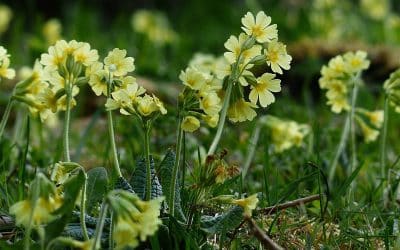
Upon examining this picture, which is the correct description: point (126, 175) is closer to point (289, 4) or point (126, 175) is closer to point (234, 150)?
point (234, 150)

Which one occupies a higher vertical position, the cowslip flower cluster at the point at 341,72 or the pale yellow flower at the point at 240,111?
the cowslip flower cluster at the point at 341,72

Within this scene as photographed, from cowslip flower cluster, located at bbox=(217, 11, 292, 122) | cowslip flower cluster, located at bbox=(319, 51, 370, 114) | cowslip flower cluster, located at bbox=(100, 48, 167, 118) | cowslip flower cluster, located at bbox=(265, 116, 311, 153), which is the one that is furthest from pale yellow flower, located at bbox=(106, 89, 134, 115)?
cowslip flower cluster, located at bbox=(265, 116, 311, 153)

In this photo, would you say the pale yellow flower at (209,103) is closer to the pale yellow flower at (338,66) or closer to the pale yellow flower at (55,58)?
the pale yellow flower at (55,58)

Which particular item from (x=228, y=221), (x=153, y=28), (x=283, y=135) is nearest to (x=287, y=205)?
(x=228, y=221)

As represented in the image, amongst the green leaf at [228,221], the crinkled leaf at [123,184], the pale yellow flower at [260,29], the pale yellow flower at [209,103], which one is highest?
the pale yellow flower at [260,29]

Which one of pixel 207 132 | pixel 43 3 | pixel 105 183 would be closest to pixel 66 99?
pixel 105 183

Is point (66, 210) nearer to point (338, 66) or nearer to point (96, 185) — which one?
point (96, 185)

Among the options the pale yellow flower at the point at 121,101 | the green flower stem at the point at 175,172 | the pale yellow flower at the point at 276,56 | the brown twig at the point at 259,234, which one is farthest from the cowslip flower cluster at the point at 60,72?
the brown twig at the point at 259,234
